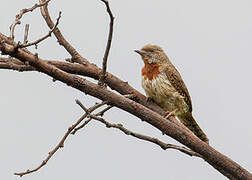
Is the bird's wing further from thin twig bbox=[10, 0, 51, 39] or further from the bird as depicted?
thin twig bbox=[10, 0, 51, 39]

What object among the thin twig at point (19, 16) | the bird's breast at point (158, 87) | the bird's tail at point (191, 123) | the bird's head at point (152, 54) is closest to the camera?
the thin twig at point (19, 16)

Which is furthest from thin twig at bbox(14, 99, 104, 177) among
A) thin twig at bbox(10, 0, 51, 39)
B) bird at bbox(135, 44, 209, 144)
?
bird at bbox(135, 44, 209, 144)

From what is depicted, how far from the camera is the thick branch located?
4.32 m

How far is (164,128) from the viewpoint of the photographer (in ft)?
17.2

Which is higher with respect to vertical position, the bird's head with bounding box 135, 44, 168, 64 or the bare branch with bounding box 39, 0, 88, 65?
the bird's head with bounding box 135, 44, 168, 64

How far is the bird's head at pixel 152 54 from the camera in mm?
7660

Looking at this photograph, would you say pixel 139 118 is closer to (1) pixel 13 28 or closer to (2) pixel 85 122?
(2) pixel 85 122

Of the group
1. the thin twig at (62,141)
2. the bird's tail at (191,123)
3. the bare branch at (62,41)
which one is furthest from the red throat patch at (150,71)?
→ the thin twig at (62,141)

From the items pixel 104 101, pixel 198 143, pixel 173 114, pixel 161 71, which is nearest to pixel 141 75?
pixel 161 71

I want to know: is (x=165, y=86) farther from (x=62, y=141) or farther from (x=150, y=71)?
(x=62, y=141)

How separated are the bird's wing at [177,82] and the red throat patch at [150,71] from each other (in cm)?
17

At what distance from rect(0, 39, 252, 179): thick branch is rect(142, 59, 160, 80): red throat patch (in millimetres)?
2214

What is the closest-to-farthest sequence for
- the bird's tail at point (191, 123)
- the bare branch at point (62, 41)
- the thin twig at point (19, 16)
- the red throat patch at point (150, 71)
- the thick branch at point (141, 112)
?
1. the thick branch at point (141, 112)
2. the thin twig at point (19, 16)
3. the bare branch at point (62, 41)
4. the red throat patch at point (150, 71)
5. the bird's tail at point (191, 123)

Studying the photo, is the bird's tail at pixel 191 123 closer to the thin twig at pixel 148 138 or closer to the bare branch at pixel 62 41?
the thin twig at pixel 148 138
